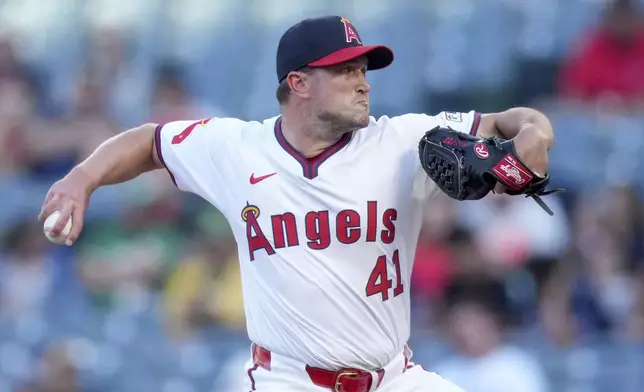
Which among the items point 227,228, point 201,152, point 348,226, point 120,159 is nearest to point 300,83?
point 201,152

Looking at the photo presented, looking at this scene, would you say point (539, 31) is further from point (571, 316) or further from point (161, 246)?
point (161, 246)

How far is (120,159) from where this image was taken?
4.06 m

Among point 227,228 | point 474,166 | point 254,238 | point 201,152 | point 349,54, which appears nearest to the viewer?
point 474,166

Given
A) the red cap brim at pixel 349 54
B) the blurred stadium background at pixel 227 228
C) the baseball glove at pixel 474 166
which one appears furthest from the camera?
the blurred stadium background at pixel 227 228

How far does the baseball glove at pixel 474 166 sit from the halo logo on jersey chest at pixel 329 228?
0.26m

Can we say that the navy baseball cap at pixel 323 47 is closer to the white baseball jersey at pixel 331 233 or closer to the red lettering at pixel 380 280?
the white baseball jersey at pixel 331 233

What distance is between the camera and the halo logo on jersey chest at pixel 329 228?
3881 millimetres

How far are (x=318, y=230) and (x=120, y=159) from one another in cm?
77

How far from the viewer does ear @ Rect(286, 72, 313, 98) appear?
13.1 feet

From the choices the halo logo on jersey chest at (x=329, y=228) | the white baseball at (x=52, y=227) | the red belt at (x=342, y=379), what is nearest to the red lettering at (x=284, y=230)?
the halo logo on jersey chest at (x=329, y=228)

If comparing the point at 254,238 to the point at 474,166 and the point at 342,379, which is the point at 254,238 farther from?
the point at 474,166

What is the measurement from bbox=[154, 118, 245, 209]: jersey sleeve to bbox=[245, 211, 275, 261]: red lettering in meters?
0.16

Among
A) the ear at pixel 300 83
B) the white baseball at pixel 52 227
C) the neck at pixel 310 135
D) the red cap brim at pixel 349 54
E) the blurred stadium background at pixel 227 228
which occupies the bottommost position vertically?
Answer: the blurred stadium background at pixel 227 228

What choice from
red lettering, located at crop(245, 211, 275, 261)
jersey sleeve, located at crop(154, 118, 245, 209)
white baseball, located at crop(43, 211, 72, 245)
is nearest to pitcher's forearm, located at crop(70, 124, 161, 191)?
jersey sleeve, located at crop(154, 118, 245, 209)
